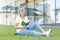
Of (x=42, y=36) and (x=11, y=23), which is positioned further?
(x=11, y=23)

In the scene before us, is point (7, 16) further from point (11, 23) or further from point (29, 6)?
point (29, 6)

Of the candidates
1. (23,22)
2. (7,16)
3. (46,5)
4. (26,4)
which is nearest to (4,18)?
(7,16)

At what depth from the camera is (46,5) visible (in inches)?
814

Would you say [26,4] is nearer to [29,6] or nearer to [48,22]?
[29,6]

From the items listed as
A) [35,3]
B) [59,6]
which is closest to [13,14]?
[35,3]

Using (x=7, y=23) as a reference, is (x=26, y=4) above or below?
above

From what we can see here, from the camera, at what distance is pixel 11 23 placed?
2142 centimetres

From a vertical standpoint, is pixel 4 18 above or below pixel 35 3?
below

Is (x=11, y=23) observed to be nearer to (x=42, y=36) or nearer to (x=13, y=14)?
(x=13, y=14)

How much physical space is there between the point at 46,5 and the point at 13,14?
3.04 meters

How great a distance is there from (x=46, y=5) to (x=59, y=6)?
1109mm

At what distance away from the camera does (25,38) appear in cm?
891

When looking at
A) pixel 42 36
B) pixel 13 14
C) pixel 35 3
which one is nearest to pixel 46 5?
pixel 35 3

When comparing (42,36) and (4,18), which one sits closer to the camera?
(42,36)
